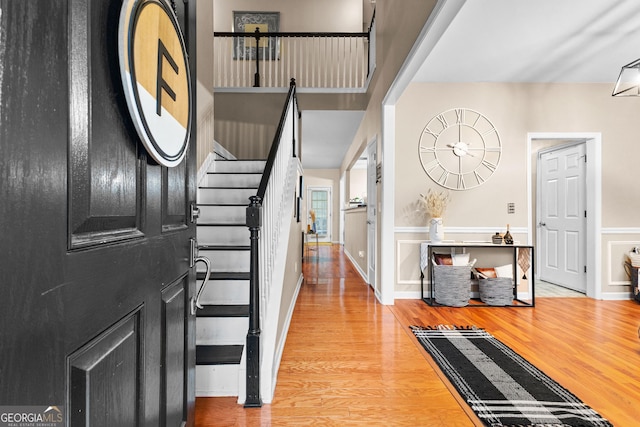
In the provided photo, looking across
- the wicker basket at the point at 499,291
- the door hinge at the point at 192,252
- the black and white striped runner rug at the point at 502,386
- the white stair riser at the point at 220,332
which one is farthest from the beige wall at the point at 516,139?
the door hinge at the point at 192,252

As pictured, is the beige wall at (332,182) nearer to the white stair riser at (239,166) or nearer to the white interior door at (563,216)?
the white interior door at (563,216)

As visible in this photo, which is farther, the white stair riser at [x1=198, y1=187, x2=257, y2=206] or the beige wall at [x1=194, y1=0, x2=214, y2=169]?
the white stair riser at [x1=198, y1=187, x2=257, y2=206]

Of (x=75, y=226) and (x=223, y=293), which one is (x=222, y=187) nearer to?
(x=223, y=293)

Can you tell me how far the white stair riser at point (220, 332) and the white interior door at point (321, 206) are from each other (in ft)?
29.5

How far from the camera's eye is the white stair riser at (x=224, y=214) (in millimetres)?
3090

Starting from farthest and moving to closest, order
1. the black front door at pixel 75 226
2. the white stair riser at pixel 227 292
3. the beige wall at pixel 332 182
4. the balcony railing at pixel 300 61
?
1. the beige wall at pixel 332 182
2. the balcony railing at pixel 300 61
3. the white stair riser at pixel 227 292
4. the black front door at pixel 75 226

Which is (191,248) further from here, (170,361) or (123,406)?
(123,406)

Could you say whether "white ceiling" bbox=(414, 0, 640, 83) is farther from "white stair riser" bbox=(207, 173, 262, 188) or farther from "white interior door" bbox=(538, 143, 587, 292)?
"white stair riser" bbox=(207, 173, 262, 188)

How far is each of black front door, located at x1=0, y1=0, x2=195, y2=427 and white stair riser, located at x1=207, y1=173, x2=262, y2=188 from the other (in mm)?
2814

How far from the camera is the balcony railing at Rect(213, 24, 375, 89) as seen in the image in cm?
571

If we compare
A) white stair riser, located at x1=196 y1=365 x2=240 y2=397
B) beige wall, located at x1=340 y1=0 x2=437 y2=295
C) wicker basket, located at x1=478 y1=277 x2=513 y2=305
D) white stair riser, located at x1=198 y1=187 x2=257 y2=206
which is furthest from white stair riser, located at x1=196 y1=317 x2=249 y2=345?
wicker basket, located at x1=478 y1=277 x2=513 y2=305

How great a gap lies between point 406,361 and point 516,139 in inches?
126

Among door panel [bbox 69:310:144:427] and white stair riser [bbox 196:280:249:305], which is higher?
door panel [bbox 69:310:144:427]

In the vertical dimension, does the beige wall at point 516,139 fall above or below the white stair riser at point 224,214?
above
